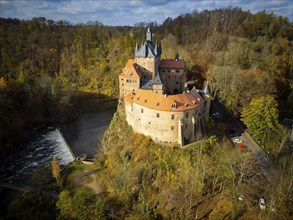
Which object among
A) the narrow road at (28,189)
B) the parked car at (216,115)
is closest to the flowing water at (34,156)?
the narrow road at (28,189)

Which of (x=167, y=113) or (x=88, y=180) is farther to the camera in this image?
(x=88, y=180)

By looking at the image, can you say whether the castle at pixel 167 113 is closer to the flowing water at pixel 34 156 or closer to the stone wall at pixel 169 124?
the stone wall at pixel 169 124

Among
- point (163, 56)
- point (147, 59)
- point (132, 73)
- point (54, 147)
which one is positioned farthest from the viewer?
point (163, 56)

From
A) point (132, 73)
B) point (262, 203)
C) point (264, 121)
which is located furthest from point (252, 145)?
point (132, 73)

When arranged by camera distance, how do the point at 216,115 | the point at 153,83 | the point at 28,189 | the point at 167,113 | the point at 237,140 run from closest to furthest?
the point at 167,113 → the point at 28,189 → the point at 237,140 → the point at 153,83 → the point at 216,115

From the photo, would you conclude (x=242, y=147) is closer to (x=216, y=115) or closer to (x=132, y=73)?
(x=216, y=115)

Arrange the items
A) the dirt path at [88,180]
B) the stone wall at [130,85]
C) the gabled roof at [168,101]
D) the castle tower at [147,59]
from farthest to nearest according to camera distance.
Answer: the castle tower at [147,59] < the stone wall at [130,85] < the dirt path at [88,180] < the gabled roof at [168,101]

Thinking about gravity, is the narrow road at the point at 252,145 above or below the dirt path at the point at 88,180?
above
